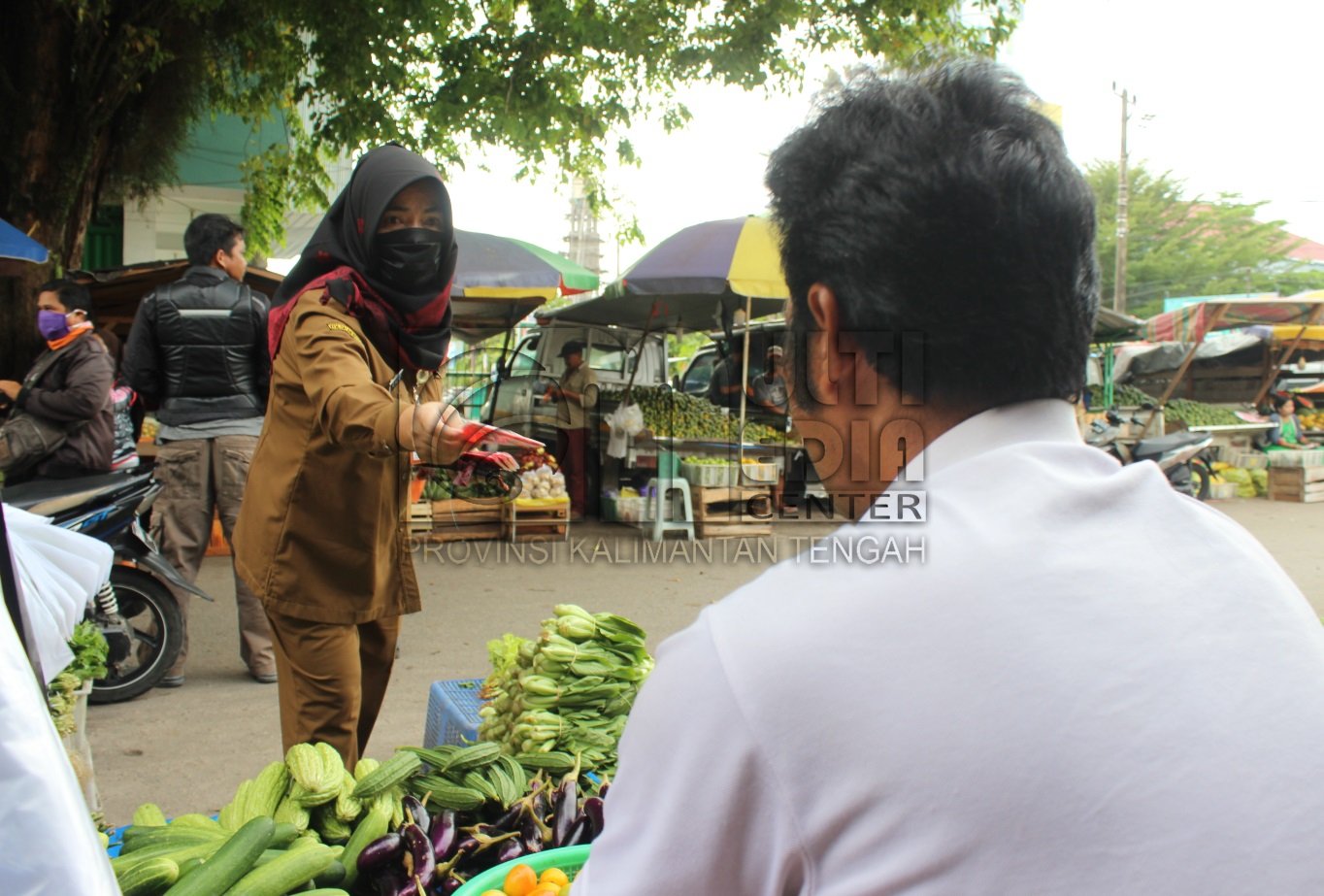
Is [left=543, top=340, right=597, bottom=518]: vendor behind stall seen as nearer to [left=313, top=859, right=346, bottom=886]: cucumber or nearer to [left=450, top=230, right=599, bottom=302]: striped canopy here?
[left=450, top=230, right=599, bottom=302]: striped canopy

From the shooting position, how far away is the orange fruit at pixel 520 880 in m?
1.81

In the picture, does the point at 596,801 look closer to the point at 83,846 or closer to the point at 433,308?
the point at 83,846

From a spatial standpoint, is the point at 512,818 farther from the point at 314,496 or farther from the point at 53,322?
the point at 53,322

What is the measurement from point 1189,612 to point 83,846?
1.26 meters

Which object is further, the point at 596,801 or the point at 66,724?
the point at 66,724

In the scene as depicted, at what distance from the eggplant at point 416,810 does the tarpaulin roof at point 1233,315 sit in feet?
46.3

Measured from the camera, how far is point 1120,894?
75 centimetres

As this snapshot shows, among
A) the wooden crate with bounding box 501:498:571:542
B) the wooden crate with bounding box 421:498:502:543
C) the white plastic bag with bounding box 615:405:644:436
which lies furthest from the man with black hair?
the white plastic bag with bounding box 615:405:644:436

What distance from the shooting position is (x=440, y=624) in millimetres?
6266

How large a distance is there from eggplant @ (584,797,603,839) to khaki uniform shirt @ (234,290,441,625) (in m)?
0.84

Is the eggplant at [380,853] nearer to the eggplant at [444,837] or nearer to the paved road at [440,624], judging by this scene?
the eggplant at [444,837]

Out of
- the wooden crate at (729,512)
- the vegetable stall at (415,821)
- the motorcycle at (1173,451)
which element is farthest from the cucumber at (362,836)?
the motorcycle at (1173,451)

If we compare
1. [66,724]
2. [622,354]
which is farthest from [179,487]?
[622,354]

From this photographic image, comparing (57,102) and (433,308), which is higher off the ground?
(57,102)
